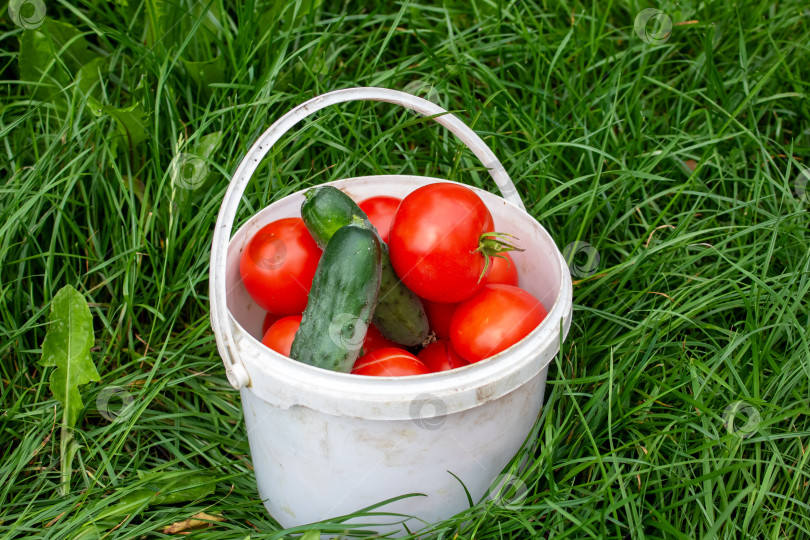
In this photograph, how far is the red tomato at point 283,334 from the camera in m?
1.73

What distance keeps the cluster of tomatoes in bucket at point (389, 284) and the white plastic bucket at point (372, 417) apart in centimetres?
9

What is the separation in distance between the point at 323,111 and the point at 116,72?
723mm

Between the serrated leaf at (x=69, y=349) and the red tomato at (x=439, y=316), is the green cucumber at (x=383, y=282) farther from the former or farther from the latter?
the serrated leaf at (x=69, y=349)

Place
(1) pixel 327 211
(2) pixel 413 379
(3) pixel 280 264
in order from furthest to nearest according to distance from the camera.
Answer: (3) pixel 280 264
(1) pixel 327 211
(2) pixel 413 379

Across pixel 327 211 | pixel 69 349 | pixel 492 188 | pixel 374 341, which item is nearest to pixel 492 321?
pixel 374 341

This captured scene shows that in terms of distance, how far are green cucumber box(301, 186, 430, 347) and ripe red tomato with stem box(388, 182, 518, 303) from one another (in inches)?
1.7

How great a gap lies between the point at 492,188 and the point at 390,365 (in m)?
0.97

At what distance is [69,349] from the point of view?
1.88 meters

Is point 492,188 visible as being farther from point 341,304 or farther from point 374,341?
point 341,304

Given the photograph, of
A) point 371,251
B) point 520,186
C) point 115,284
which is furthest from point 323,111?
point 371,251

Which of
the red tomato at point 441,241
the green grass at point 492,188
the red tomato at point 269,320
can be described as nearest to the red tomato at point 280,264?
the red tomato at point 269,320

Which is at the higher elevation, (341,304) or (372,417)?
(341,304)

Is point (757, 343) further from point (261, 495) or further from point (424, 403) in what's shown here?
point (261, 495)

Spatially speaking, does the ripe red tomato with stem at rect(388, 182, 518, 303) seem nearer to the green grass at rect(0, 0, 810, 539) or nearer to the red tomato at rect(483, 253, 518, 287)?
the red tomato at rect(483, 253, 518, 287)
